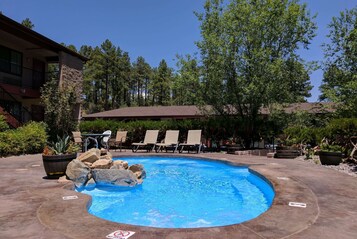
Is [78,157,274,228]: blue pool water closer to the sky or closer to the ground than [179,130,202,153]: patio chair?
closer to the ground

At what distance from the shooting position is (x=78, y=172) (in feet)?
22.2

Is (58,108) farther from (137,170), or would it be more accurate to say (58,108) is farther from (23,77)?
(137,170)

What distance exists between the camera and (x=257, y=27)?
15406mm

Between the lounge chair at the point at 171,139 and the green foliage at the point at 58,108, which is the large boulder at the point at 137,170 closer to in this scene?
the lounge chair at the point at 171,139

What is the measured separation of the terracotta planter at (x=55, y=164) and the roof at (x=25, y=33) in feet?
33.7

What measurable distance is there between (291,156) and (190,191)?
6.84 m

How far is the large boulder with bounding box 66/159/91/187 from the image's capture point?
662 cm

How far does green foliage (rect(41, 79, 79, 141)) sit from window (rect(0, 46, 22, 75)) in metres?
3.19

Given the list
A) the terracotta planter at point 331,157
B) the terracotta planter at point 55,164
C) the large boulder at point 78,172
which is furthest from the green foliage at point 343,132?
the terracotta planter at point 55,164

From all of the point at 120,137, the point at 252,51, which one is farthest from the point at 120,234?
the point at 252,51

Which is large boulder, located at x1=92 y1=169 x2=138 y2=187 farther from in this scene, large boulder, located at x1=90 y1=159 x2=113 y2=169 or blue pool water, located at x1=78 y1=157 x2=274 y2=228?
large boulder, located at x1=90 y1=159 x2=113 y2=169

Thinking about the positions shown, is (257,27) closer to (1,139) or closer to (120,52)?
(1,139)

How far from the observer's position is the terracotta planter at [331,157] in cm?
970

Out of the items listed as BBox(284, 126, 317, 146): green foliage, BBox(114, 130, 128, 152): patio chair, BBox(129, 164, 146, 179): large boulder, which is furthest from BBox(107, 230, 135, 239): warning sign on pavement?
BBox(114, 130, 128, 152): patio chair
